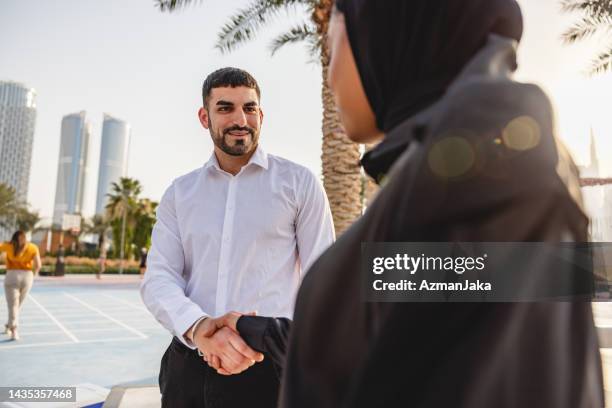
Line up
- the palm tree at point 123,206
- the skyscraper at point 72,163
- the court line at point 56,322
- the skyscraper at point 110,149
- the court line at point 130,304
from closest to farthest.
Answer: the court line at point 56,322
the court line at point 130,304
the palm tree at point 123,206
the skyscraper at point 72,163
the skyscraper at point 110,149

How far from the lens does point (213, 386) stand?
6.12 ft

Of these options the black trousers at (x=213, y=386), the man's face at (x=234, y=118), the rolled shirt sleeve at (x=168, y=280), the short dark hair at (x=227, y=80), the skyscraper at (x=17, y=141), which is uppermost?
the skyscraper at (x=17, y=141)

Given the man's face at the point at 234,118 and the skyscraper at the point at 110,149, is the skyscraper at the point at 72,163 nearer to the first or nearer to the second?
the skyscraper at the point at 110,149

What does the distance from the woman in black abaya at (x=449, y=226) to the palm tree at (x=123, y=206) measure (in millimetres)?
50020

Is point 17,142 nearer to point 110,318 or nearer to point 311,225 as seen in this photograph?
point 110,318

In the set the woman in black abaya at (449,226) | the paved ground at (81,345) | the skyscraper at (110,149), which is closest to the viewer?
the woman in black abaya at (449,226)

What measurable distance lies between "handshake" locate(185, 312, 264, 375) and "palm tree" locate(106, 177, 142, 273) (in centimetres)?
4897

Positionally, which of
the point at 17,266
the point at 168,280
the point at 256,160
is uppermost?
the point at 256,160

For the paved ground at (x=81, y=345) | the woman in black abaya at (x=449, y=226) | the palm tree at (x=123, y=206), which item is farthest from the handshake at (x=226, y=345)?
the palm tree at (x=123, y=206)

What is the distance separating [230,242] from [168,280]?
0.31 m

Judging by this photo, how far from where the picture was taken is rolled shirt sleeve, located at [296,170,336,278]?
204 centimetres

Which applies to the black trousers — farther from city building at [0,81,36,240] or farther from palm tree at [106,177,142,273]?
city building at [0,81,36,240]

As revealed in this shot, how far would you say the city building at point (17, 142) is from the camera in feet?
420

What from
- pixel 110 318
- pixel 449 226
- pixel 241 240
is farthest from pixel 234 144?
pixel 110 318
